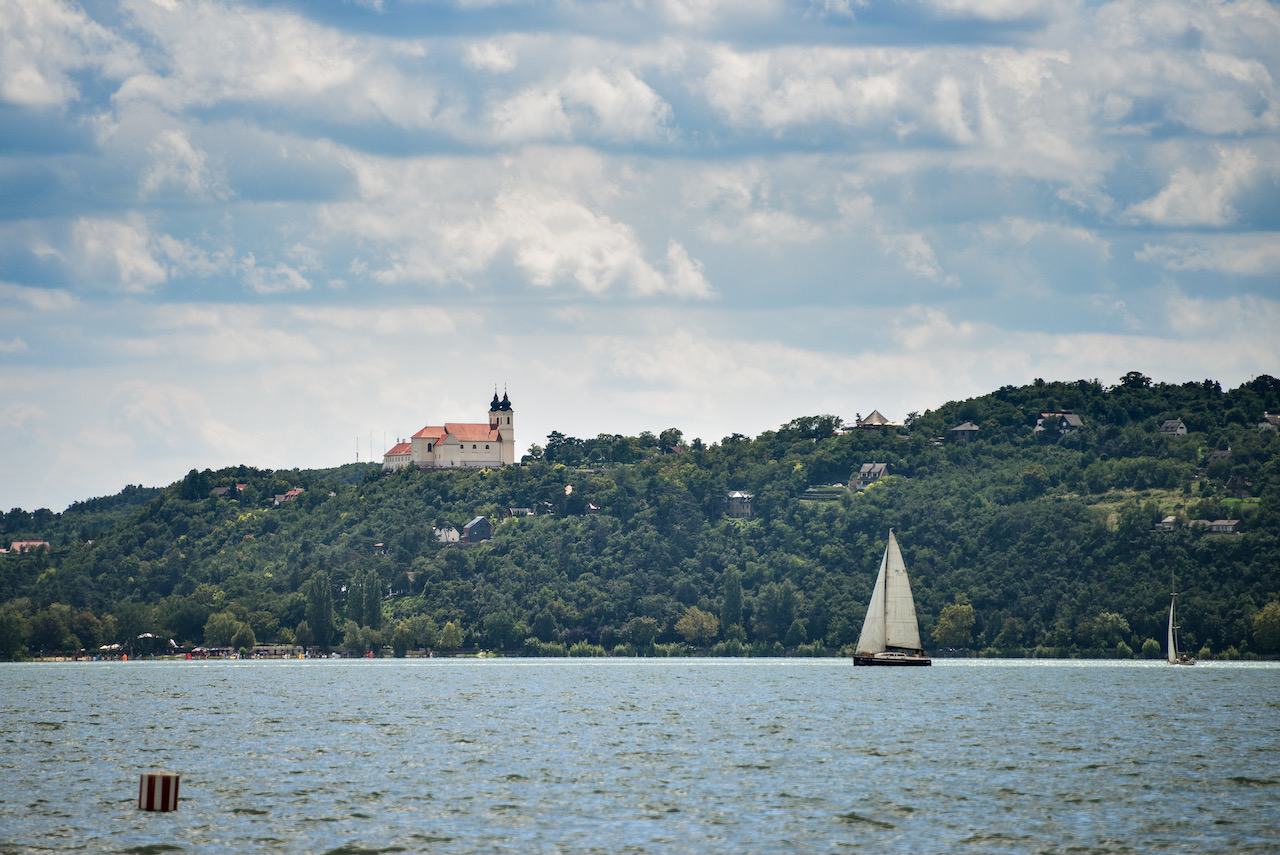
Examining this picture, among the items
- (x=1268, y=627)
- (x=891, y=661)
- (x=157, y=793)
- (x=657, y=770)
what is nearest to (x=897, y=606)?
(x=891, y=661)

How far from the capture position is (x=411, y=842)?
4712 cm

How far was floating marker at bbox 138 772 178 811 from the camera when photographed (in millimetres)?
52469

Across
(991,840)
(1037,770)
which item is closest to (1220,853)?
(991,840)

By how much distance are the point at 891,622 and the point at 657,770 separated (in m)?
86.6

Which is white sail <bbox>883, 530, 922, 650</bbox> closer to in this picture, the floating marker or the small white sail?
the small white sail

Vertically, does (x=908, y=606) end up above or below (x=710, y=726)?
above

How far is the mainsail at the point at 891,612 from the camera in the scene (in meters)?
144

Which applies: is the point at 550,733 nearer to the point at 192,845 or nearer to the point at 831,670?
the point at 192,845

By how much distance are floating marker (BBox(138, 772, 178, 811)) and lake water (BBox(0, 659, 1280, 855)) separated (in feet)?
1.52

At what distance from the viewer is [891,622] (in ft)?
489

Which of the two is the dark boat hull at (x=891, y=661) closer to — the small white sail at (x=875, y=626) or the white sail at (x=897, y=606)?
the small white sail at (x=875, y=626)

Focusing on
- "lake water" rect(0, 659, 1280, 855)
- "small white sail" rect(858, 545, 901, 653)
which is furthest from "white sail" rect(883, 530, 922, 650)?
"lake water" rect(0, 659, 1280, 855)

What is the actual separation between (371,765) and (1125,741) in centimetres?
A: 3747

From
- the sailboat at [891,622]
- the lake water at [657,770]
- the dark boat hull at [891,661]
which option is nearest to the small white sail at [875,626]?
the sailboat at [891,622]
